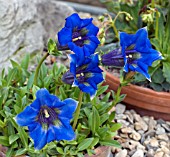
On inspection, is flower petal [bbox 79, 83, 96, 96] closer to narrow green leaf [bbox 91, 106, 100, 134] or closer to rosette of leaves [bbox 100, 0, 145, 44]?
narrow green leaf [bbox 91, 106, 100, 134]

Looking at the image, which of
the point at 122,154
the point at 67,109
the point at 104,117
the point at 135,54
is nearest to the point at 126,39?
the point at 135,54

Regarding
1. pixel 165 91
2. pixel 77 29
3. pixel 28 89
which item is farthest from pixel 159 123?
pixel 77 29

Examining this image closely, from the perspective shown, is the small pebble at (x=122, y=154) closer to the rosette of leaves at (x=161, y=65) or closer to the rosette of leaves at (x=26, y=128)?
the rosette of leaves at (x=26, y=128)

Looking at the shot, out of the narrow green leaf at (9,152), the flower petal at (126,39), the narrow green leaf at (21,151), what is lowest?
the narrow green leaf at (9,152)

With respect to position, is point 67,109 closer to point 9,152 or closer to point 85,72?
point 85,72

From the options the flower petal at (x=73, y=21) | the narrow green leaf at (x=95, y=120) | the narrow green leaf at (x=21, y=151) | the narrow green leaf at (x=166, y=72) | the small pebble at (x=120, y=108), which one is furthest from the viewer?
the small pebble at (x=120, y=108)

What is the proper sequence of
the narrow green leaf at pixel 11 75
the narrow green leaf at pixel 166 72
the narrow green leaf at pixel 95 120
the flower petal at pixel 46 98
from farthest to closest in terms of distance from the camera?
the narrow green leaf at pixel 166 72, the narrow green leaf at pixel 11 75, the narrow green leaf at pixel 95 120, the flower petal at pixel 46 98

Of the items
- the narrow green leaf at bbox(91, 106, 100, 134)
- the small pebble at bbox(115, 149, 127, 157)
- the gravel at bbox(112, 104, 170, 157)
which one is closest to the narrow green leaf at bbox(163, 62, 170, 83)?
the gravel at bbox(112, 104, 170, 157)

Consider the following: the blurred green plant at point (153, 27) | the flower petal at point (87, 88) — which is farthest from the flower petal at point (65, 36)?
the blurred green plant at point (153, 27)
